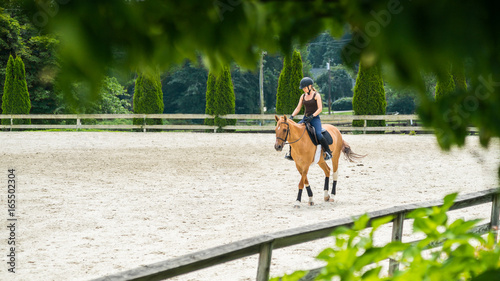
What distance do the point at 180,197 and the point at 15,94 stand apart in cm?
1935

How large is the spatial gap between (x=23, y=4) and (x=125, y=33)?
163 mm

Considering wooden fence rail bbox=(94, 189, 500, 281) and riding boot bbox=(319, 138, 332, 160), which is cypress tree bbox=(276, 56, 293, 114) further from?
wooden fence rail bbox=(94, 189, 500, 281)

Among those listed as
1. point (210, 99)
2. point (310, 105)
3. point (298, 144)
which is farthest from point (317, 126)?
point (210, 99)

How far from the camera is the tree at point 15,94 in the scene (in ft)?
76.3

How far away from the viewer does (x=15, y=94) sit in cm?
2395

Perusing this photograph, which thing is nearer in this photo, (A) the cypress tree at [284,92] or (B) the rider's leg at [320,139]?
(B) the rider's leg at [320,139]

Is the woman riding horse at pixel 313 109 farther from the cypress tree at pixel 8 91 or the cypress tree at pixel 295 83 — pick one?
the cypress tree at pixel 8 91

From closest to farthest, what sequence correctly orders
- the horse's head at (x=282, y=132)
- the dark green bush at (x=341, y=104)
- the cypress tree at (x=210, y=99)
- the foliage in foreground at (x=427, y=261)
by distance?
the foliage in foreground at (x=427, y=261)
the horse's head at (x=282, y=132)
the cypress tree at (x=210, y=99)
the dark green bush at (x=341, y=104)

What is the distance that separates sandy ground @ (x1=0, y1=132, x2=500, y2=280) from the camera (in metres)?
4.90

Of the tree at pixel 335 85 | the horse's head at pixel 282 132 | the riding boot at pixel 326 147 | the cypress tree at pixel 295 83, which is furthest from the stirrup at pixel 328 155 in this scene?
the tree at pixel 335 85

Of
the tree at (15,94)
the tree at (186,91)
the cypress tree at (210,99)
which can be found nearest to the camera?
the tree at (15,94)

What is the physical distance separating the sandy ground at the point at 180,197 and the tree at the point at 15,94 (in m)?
9.00

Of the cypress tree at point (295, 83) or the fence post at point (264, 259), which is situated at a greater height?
the cypress tree at point (295, 83)

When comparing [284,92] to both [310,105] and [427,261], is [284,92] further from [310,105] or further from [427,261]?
[427,261]
